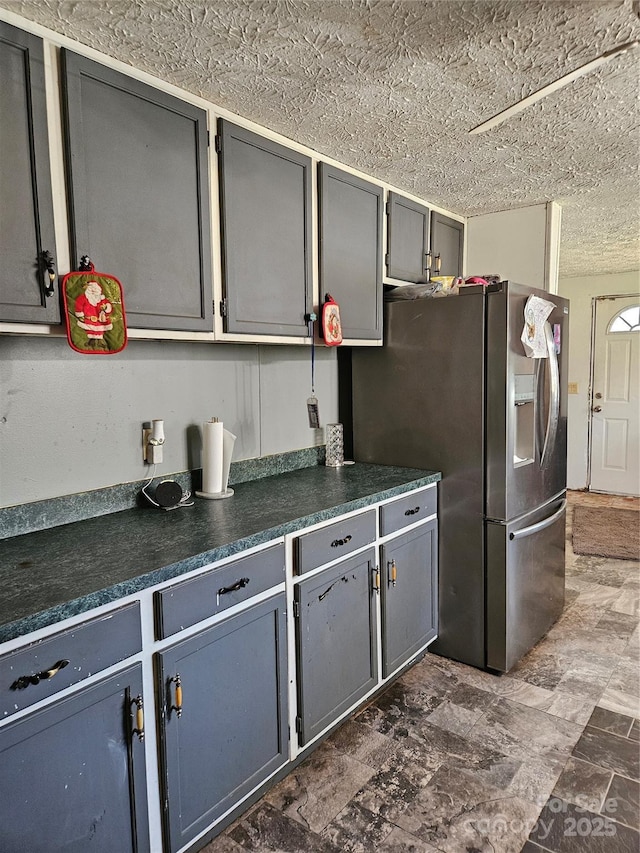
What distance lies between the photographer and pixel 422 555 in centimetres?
256

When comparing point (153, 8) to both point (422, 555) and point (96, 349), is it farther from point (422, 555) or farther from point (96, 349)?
point (422, 555)

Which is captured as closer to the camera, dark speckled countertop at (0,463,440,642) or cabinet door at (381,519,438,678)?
dark speckled countertop at (0,463,440,642)

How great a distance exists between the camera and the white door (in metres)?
5.65

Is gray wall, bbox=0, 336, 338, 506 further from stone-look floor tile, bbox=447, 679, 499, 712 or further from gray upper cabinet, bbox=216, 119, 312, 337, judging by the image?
stone-look floor tile, bbox=447, 679, 499, 712

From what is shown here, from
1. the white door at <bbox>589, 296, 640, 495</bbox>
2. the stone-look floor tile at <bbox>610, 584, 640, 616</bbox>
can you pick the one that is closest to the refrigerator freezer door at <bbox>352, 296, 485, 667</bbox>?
the stone-look floor tile at <bbox>610, 584, 640, 616</bbox>

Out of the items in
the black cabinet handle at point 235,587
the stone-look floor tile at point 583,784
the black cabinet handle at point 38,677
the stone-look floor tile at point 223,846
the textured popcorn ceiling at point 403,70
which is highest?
the textured popcorn ceiling at point 403,70

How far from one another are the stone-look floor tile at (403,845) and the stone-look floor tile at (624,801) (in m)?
0.61

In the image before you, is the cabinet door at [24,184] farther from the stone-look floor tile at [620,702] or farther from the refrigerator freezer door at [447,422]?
the stone-look floor tile at [620,702]

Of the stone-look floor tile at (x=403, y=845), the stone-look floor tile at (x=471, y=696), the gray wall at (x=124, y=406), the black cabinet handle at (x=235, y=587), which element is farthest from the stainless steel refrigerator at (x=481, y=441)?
the black cabinet handle at (x=235, y=587)

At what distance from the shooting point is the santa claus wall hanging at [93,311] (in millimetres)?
1558

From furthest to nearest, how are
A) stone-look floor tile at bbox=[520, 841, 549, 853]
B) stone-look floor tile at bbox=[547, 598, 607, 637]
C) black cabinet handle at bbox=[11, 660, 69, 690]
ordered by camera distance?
stone-look floor tile at bbox=[547, 598, 607, 637] < stone-look floor tile at bbox=[520, 841, 549, 853] < black cabinet handle at bbox=[11, 660, 69, 690]

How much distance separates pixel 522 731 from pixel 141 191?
7.70 feet

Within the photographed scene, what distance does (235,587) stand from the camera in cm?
163

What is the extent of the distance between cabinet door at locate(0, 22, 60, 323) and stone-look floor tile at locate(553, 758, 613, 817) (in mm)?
2164
